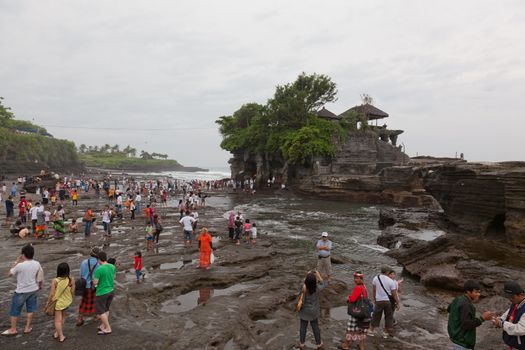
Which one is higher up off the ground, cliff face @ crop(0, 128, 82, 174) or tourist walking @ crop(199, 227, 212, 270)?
cliff face @ crop(0, 128, 82, 174)

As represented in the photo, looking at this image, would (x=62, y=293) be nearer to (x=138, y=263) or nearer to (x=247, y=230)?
(x=138, y=263)

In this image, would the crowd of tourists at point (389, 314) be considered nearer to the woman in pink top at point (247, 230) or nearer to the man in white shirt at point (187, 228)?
the man in white shirt at point (187, 228)

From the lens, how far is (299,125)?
153ft

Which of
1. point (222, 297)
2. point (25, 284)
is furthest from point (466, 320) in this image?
point (25, 284)

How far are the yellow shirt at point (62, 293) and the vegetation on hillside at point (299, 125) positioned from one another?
121ft

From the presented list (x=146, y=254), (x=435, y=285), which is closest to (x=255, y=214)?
(x=146, y=254)

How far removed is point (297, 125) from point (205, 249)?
36966 mm

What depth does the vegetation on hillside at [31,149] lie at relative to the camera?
62.6 meters

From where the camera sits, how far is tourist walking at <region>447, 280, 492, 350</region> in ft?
15.7

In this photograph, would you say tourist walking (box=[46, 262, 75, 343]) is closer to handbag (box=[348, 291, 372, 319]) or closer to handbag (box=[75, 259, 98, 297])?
handbag (box=[75, 259, 98, 297])

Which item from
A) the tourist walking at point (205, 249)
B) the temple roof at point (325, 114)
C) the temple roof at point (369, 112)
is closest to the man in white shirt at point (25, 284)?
the tourist walking at point (205, 249)

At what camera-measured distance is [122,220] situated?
22328 millimetres

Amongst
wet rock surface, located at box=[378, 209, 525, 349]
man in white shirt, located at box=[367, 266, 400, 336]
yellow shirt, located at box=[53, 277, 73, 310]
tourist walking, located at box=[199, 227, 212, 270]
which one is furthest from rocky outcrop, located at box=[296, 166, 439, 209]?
yellow shirt, located at box=[53, 277, 73, 310]

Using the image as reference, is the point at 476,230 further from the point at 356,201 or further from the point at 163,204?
the point at 163,204
